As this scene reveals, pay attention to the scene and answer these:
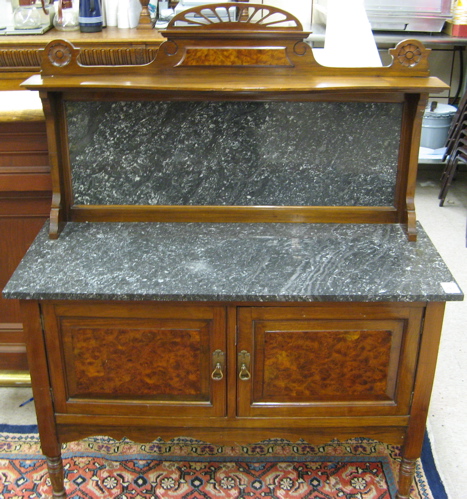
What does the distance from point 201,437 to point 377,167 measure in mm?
864

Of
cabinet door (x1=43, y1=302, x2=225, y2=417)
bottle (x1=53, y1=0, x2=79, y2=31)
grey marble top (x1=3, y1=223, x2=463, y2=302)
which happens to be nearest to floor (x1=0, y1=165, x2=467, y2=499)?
cabinet door (x1=43, y1=302, x2=225, y2=417)

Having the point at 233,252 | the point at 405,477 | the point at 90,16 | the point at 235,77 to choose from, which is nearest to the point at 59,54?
the point at 235,77

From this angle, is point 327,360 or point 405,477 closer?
point 327,360

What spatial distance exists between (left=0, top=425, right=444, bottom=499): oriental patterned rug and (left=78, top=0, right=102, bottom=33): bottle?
89.4 inches

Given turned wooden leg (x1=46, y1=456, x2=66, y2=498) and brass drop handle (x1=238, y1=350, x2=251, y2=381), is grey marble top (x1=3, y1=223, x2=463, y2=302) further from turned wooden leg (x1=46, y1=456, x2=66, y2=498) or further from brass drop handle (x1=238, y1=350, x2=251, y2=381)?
turned wooden leg (x1=46, y1=456, x2=66, y2=498)

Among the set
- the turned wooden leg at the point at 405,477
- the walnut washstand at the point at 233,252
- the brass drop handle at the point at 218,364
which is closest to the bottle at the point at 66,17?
the walnut washstand at the point at 233,252

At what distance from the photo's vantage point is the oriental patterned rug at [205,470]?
1.74 metres

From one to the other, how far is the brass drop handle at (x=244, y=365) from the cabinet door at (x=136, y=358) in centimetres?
4

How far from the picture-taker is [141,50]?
10.5 feet

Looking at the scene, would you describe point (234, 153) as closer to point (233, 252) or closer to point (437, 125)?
point (233, 252)

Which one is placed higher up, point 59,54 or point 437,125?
point 59,54

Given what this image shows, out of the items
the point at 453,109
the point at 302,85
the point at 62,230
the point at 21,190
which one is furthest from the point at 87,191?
the point at 453,109

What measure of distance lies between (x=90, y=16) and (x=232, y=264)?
2374 millimetres

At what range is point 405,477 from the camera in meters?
1.63
